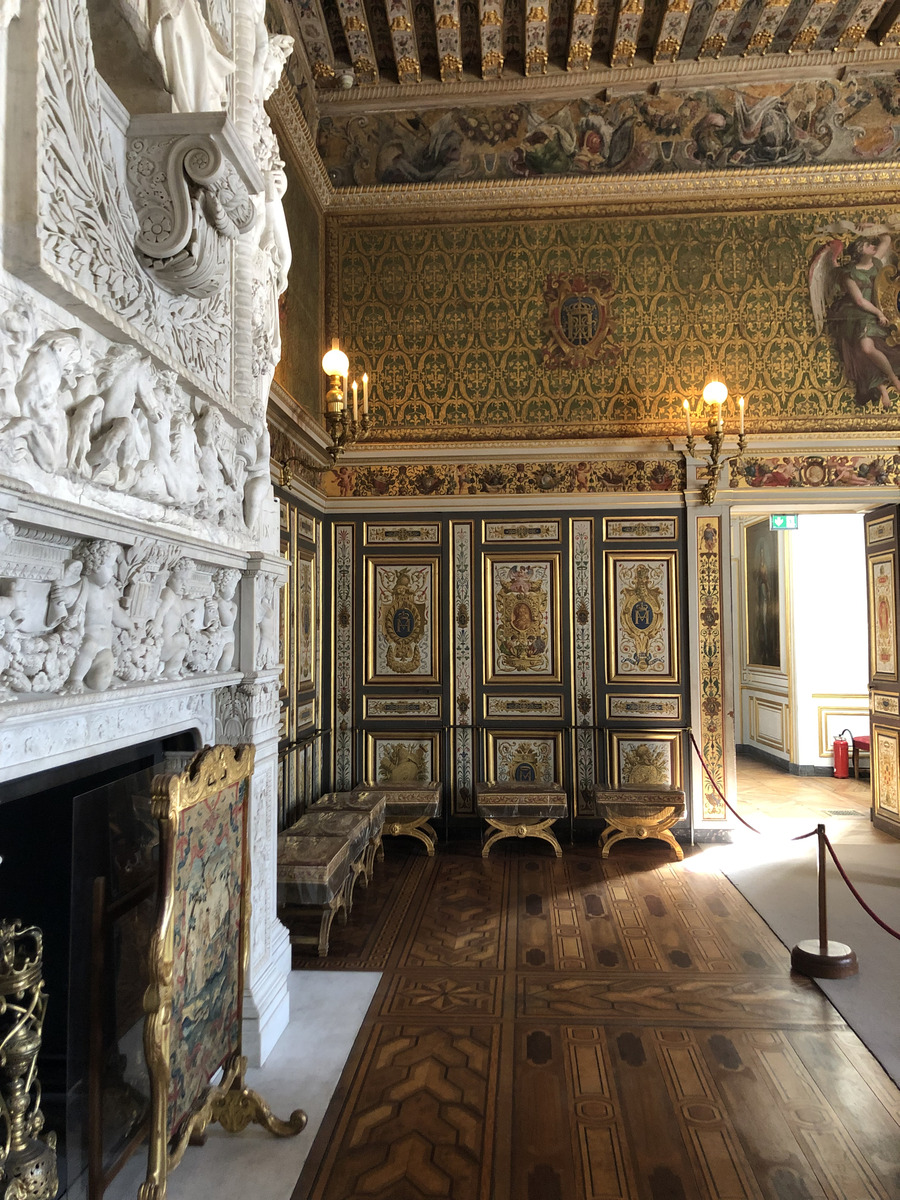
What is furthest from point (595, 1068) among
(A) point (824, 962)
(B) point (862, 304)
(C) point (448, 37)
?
(C) point (448, 37)

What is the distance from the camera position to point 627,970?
464 cm

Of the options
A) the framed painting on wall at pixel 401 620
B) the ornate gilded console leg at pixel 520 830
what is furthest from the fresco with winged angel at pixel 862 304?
the ornate gilded console leg at pixel 520 830

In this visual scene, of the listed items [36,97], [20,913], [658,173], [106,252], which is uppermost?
[658,173]

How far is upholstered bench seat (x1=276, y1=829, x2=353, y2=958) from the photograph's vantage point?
15.9 feet

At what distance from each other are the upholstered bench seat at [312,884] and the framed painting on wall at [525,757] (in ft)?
9.61

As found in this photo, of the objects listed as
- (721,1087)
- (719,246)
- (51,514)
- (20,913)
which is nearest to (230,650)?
(20,913)

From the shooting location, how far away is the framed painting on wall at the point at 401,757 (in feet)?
26.0

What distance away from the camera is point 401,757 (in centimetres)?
794

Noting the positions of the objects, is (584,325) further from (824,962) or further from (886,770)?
(824,962)

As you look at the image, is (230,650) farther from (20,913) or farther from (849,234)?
(849,234)

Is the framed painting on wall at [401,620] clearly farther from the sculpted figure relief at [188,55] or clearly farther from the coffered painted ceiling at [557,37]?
the sculpted figure relief at [188,55]

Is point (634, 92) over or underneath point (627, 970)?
Result: over

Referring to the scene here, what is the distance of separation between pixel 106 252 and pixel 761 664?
12636 mm

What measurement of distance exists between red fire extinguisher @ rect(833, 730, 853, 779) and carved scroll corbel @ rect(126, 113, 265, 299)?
11073mm
